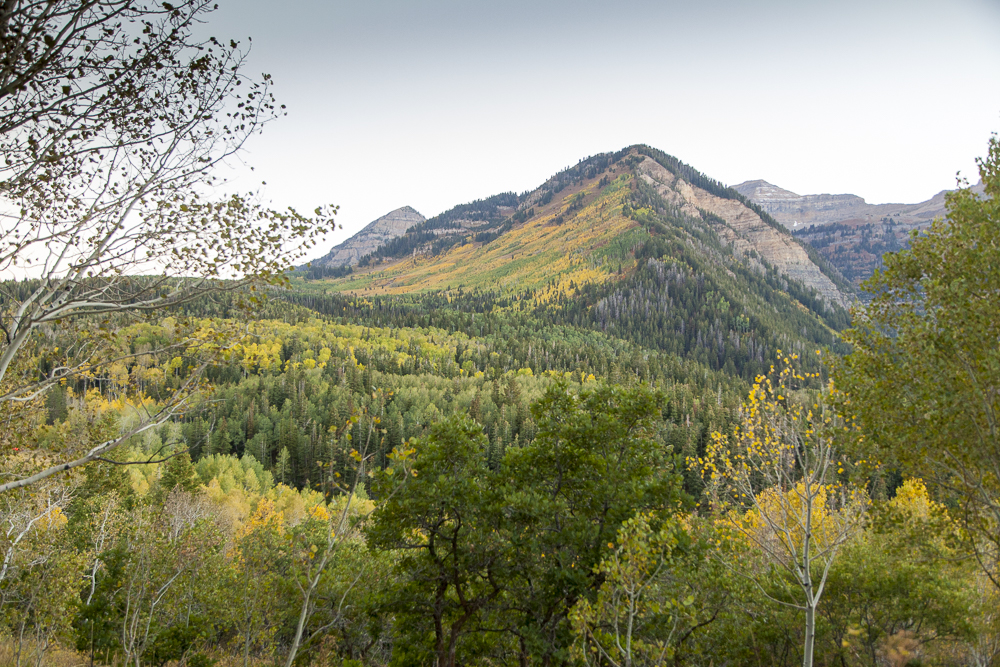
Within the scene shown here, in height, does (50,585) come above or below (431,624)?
above

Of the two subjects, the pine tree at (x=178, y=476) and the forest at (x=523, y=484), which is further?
the pine tree at (x=178, y=476)

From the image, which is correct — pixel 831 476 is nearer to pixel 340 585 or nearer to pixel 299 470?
pixel 340 585

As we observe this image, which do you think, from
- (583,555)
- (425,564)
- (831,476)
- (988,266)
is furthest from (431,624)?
(988,266)

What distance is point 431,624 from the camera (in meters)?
16.3

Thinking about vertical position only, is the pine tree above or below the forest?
below

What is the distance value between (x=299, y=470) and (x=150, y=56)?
3372 inches

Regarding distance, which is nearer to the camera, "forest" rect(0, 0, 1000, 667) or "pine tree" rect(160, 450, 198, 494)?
"forest" rect(0, 0, 1000, 667)

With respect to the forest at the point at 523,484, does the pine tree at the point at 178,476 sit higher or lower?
lower

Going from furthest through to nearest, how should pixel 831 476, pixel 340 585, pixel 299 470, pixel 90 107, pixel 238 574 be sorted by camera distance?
pixel 299 470, pixel 238 574, pixel 340 585, pixel 831 476, pixel 90 107

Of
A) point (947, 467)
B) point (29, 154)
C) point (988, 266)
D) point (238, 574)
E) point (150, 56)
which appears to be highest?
point (150, 56)

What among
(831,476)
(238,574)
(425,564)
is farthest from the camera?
(238,574)

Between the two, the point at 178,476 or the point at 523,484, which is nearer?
the point at 523,484

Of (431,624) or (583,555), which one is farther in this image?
(431,624)

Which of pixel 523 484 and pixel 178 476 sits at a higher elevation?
pixel 523 484
